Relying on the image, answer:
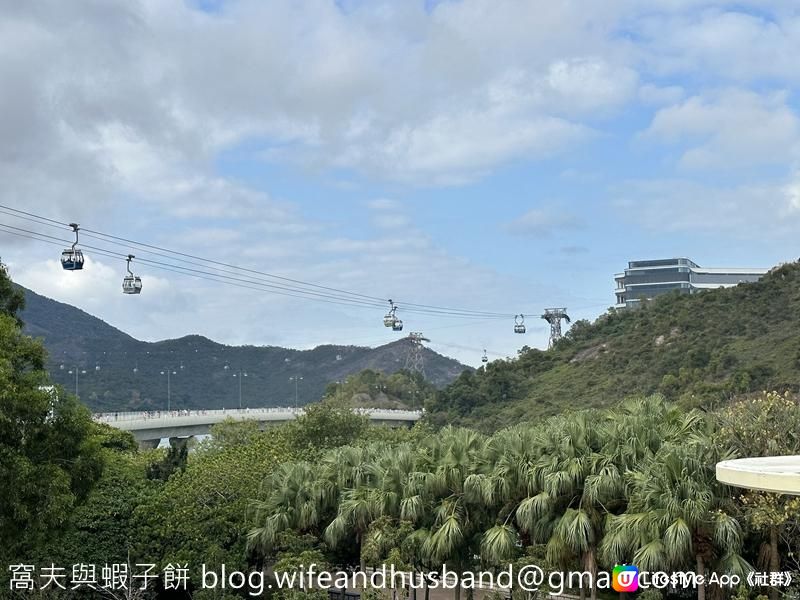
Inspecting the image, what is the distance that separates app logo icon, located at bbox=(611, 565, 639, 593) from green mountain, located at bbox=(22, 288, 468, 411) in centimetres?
7415

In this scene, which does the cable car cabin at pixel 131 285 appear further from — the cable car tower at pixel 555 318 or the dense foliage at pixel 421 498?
the cable car tower at pixel 555 318

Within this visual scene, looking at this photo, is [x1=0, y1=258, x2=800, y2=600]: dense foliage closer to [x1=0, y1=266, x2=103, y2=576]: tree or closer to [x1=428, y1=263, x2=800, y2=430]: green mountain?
[x1=0, y1=266, x2=103, y2=576]: tree

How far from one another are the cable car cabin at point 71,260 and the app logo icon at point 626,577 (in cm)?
1287

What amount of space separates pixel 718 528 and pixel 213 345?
391 ft

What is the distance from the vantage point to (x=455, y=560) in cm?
1823

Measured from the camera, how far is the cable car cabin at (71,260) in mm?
20391

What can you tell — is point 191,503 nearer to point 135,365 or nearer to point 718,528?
point 718,528

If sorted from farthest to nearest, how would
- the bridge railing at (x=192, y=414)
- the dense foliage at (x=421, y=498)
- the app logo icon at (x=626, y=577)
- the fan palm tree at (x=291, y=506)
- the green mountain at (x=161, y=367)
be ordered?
the green mountain at (x=161, y=367) → the bridge railing at (x=192, y=414) → the fan palm tree at (x=291, y=506) → the app logo icon at (x=626, y=577) → the dense foliage at (x=421, y=498)

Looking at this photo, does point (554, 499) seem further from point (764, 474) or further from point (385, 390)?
point (385, 390)

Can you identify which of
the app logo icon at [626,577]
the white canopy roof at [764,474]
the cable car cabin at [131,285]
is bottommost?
the app logo icon at [626,577]

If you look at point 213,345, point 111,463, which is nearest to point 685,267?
point 213,345

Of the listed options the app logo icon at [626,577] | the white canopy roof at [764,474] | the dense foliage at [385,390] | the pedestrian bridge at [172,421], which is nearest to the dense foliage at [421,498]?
the app logo icon at [626,577]

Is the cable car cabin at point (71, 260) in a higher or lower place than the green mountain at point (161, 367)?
lower

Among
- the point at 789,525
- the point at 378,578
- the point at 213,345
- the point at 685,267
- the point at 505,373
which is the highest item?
the point at 685,267
